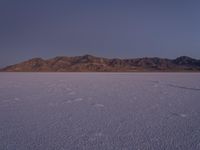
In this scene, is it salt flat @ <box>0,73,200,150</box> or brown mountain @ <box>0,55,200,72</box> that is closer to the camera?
salt flat @ <box>0,73,200,150</box>

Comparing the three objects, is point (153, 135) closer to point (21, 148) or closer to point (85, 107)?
point (21, 148)

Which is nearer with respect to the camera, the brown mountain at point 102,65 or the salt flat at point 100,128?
the salt flat at point 100,128

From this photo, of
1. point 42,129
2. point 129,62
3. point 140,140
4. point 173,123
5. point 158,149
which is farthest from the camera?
point 129,62

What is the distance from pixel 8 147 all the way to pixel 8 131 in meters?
0.78

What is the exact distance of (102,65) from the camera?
4168 inches

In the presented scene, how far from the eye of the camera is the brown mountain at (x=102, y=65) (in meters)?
100

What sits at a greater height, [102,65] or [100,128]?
[102,65]

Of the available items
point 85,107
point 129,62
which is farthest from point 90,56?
point 85,107

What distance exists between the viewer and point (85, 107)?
5949mm

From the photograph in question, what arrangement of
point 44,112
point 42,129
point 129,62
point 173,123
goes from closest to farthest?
point 42,129, point 173,123, point 44,112, point 129,62

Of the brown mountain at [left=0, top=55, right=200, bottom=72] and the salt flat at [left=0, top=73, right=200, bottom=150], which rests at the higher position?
the brown mountain at [left=0, top=55, right=200, bottom=72]

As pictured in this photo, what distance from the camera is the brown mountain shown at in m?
100

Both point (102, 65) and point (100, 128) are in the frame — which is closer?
point (100, 128)

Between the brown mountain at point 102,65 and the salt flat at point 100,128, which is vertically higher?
the brown mountain at point 102,65
